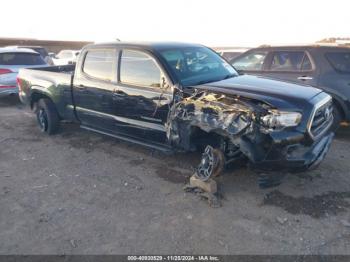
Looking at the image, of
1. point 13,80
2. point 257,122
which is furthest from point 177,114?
point 13,80

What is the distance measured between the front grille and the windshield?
4.63 feet

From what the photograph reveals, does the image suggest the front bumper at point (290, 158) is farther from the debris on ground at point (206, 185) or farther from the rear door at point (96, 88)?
the rear door at point (96, 88)

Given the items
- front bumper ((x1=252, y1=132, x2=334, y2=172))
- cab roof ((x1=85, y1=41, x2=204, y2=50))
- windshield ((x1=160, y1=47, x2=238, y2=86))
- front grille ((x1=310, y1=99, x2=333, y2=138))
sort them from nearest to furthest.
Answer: front bumper ((x1=252, y1=132, x2=334, y2=172))
front grille ((x1=310, y1=99, x2=333, y2=138))
windshield ((x1=160, y1=47, x2=238, y2=86))
cab roof ((x1=85, y1=41, x2=204, y2=50))

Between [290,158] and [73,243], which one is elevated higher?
[290,158]

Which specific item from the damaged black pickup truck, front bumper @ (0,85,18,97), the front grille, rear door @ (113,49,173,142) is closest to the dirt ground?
the damaged black pickup truck

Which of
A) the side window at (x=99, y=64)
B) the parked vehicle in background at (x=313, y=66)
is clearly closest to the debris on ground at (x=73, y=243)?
the side window at (x=99, y=64)

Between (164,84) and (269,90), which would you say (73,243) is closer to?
(164,84)

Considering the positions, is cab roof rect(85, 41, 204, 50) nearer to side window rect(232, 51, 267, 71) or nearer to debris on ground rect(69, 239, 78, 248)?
side window rect(232, 51, 267, 71)

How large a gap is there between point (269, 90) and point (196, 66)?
1293 mm

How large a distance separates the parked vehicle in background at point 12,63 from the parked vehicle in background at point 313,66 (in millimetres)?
6124

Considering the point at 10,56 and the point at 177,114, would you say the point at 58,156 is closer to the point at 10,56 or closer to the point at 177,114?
the point at 177,114

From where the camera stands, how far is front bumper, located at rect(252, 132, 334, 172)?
12.0ft

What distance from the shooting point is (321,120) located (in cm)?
415

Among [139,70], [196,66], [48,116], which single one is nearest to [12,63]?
[48,116]
